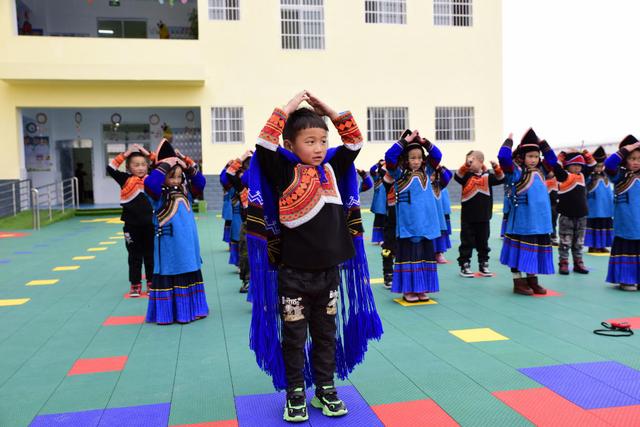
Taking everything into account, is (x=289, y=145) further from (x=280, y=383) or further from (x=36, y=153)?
(x=36, y=153)

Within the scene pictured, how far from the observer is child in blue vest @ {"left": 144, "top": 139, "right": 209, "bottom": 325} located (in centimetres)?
518

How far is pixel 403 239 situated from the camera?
573 centimetres

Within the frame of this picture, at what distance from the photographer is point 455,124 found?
20.0 m

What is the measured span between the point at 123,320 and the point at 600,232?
7.35 metres

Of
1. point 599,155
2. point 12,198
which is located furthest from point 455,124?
point 12,198

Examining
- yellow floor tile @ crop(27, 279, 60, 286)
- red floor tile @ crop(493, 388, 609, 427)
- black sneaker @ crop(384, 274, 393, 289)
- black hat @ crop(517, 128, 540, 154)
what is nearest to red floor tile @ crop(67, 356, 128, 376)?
red floor tile @ crop(493, 388, 609, 427)

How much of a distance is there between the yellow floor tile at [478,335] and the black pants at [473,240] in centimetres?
275

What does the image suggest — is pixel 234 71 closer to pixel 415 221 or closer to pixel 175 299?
pixel 415 221

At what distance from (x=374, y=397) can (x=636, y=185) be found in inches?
177

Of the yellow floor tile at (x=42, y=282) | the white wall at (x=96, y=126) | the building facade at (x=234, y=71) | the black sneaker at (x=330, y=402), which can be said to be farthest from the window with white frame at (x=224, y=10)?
the black sneaker at (x=330, y=402)

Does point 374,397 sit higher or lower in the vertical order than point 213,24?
lower

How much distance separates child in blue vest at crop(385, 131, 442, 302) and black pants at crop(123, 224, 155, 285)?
285 centimetres

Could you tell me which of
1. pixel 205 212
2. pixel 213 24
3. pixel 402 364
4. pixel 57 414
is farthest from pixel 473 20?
pixel 57 414

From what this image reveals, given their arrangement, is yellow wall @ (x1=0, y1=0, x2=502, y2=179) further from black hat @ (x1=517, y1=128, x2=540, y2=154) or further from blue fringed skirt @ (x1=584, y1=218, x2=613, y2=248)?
black hat @ (x1=517, y1=128, x2=540, y2=154)
